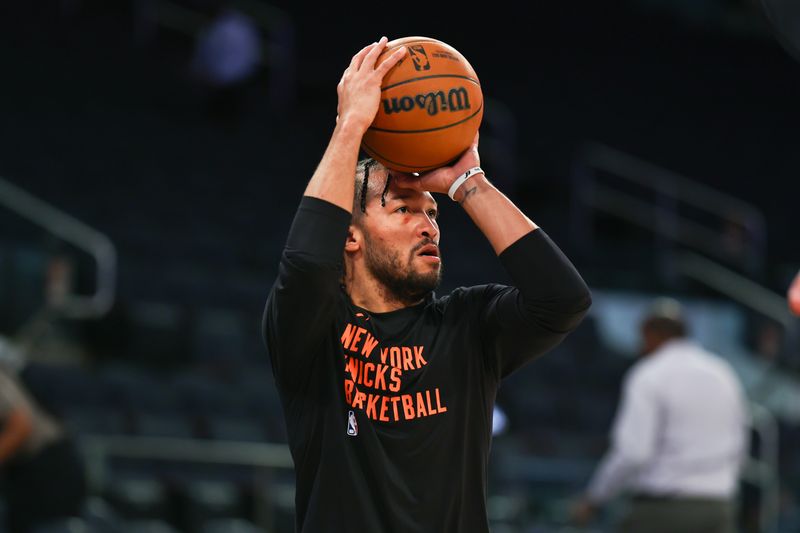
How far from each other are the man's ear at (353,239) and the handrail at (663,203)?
9.66m

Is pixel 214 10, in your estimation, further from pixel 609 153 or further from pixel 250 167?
pixel 609 153

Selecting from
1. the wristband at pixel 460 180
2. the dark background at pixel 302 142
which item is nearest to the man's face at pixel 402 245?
the wristband at pixel 460 180

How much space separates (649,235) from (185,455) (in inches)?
281

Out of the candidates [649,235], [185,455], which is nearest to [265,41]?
[649,235]

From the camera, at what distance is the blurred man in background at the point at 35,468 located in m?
5.50

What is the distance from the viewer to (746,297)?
36.3ft

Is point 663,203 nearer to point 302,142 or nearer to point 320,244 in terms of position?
point 302,142

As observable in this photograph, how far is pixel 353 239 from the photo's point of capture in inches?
103

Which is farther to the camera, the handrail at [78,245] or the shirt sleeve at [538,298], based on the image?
the handrail at [78,245]

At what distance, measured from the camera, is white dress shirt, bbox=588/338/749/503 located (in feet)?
16.8

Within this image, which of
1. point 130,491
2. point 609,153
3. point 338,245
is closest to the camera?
point 338,245

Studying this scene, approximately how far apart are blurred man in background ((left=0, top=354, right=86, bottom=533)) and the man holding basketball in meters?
3.35

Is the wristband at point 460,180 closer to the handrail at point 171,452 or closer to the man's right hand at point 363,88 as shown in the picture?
the man's right hand at point 363,88

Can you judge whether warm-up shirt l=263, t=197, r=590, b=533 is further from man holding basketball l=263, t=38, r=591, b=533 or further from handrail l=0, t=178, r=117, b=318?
handrail l=0, t=178, r=117, b=318
